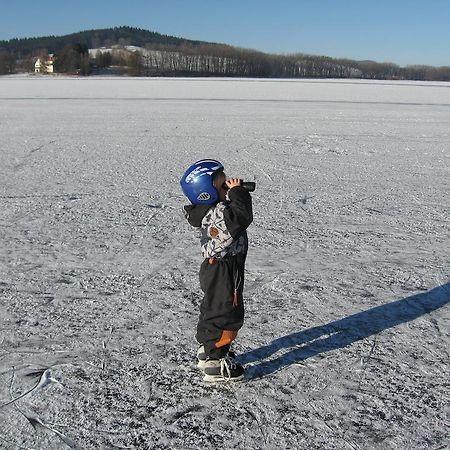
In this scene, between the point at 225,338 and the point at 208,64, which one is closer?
the point at 225,338

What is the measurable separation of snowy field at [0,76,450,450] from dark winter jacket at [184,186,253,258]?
830mm

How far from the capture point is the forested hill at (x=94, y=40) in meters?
137

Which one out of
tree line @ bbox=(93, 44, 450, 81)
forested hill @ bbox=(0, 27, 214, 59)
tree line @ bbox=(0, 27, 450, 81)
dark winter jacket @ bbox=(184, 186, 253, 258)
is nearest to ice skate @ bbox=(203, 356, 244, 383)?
dark winter jacket @ bbox=(184, 186, 253, 258)

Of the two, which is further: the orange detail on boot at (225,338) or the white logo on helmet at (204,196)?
the orange detail on boot at (225,338)

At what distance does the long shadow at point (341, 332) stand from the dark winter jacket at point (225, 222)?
0.84 meters

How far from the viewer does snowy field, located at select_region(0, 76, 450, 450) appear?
260 cm

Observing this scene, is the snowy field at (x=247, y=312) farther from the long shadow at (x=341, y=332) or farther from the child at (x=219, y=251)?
the child at (x=219, y=251)

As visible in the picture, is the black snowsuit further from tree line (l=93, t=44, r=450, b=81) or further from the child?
tree line (l=93, t=44, r=450, b=81)

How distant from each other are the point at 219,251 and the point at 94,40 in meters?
161

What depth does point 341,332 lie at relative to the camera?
3.56 meters

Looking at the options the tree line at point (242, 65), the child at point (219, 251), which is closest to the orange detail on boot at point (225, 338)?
the child at point (219, 251)

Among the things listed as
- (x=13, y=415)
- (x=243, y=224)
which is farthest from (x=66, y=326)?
(x=243, y=224)

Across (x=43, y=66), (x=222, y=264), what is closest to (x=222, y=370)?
(x=222, y=264)

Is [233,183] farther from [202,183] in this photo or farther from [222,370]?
[222,370]
